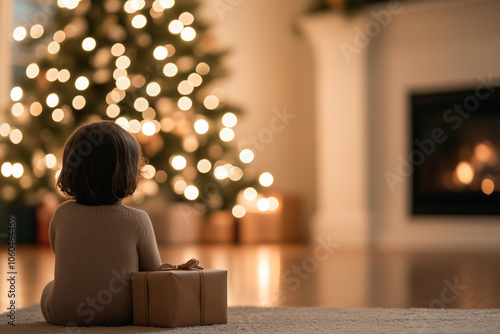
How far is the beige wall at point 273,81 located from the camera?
624cm

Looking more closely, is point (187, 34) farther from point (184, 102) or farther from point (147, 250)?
point (147, 250)

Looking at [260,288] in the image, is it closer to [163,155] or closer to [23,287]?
[23,287]

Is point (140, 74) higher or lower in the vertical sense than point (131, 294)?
higher

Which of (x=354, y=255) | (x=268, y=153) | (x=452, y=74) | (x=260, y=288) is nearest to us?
(x=260, y=288)

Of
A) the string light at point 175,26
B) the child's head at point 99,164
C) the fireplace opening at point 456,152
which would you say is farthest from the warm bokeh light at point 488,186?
the child's head at point 99,164

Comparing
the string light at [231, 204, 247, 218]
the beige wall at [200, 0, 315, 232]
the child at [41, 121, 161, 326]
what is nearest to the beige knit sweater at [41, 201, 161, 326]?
the child at [41, 121, 161, 326]

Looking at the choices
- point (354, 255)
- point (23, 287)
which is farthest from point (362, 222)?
point (23, 287)

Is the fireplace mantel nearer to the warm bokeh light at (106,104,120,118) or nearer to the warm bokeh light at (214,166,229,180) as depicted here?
the warm bokeh light at (214,166,229,180)

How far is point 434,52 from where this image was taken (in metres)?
5.36

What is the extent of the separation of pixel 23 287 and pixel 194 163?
222 centimetres

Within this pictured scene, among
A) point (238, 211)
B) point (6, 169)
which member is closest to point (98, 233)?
point (6, 169)

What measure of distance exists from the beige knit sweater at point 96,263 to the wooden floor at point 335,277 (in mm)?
594

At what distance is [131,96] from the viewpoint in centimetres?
457

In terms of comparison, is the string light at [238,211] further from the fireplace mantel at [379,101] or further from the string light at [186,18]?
the string light at [186,18]
